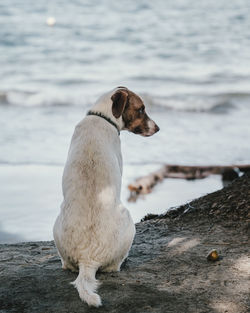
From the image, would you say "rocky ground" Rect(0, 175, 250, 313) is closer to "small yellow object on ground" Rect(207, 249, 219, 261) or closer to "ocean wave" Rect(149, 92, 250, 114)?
"small yellow object on ground" Rect(207, 249, 219, 261)

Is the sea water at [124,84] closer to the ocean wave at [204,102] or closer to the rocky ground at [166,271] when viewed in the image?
the ocean wave at [204,102]

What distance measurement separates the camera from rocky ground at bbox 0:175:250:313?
14.4ft

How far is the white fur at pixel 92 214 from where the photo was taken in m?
4.75

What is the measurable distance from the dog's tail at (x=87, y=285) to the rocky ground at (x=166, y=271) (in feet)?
0.21

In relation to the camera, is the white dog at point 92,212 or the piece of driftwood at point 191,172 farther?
the piece of driftwood at point 191,172

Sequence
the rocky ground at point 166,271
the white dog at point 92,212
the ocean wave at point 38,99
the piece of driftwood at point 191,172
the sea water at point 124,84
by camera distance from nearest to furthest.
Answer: the rocky ground at point 166,271
the white dog at point 92,212
the sea water at point 124,84
the piece of driftwood at point 191,172
the ocean wave at point 38,99

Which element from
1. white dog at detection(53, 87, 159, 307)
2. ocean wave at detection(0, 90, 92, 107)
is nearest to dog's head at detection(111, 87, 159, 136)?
white dog at detection(53, 87, 159, 307)

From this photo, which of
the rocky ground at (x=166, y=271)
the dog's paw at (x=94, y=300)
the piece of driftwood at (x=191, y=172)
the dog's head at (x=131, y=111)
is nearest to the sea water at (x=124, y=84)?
the piece of driftwood at (x=191, y=172)

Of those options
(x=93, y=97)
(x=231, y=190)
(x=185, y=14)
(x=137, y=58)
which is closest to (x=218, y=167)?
(x=231, y=190)

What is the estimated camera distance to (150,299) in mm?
4453

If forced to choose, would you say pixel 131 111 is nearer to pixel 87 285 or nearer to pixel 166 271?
pixel 166 271

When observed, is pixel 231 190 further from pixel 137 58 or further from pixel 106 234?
pixel 137 58

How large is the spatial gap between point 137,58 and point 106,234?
54.2 feet

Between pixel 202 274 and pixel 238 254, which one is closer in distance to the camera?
pixel 202 274
